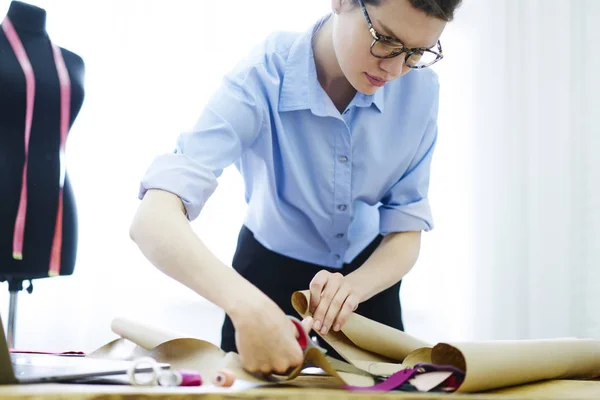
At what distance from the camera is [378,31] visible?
1.03 m

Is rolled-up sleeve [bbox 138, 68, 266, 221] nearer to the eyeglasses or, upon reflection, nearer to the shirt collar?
the shirt collar

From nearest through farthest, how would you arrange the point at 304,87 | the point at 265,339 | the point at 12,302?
the point at 265,339 < the point at 304,87 < the point at 12,302

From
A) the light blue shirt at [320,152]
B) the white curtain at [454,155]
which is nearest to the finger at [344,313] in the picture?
the light blue shirt at [320,152]

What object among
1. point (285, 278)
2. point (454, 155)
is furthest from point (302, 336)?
point (454, 155)

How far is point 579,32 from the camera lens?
2.58 meters

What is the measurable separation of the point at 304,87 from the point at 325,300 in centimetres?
40

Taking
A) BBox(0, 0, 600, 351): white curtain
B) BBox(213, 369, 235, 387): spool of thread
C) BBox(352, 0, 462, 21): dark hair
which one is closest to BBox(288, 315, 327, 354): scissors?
BBox(213, 369, 235, 387): spool of thread

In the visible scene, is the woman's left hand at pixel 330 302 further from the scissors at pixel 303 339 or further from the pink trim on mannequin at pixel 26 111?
the pink trim on mannequin at pixel 26 111

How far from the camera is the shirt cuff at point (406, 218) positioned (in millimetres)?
1296

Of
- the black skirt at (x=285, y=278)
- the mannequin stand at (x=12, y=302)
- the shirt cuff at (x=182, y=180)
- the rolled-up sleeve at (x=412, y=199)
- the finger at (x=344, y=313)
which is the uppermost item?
the shirt cuff at (x=182, y=180)

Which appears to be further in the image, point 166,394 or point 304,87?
point 304,87

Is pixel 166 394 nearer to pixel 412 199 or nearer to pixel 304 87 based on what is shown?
pixel 304 87

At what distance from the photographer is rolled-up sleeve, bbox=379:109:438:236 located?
130cm

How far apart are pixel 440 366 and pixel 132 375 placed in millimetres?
315
